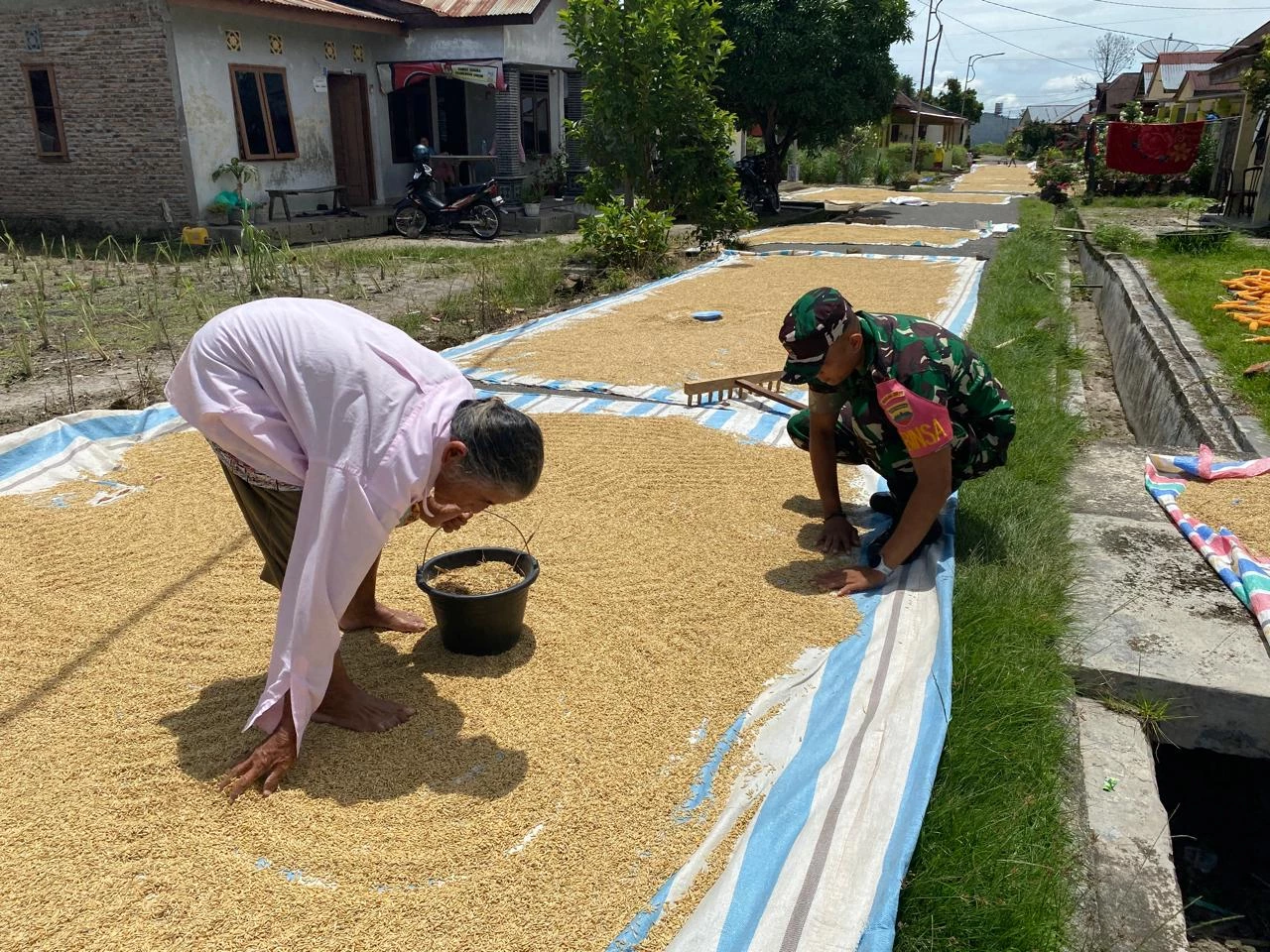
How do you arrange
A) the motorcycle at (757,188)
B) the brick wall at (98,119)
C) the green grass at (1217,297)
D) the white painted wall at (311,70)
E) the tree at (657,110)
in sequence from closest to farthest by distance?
1. the green grass at (1217,297)
2. the tree at (657,110)
3. the brick wall at (98,119)
4. the white painted wall at (311,70)
5. the motorcycle at (757,188)

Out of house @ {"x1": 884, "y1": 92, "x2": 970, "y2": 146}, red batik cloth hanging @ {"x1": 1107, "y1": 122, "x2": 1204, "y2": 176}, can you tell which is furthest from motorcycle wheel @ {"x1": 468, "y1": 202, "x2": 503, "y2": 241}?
house @ {"x1": 884, "y1": 92, "x2": 970, "y2": 146}

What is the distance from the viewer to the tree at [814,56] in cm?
1338

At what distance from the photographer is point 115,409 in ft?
13.0

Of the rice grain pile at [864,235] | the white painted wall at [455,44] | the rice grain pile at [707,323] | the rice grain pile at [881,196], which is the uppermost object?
the white painted wall at [455,44]

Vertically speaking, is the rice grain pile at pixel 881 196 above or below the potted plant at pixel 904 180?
below

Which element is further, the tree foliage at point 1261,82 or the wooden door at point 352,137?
the wooden door at point 352,137

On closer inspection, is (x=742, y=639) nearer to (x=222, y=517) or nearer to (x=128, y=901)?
(x=128, y=901)

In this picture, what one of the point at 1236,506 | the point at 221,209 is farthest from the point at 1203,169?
the point at 1236,506

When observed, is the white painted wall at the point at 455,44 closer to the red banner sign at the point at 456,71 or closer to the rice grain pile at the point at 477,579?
the red banner sign at the point at 456,71

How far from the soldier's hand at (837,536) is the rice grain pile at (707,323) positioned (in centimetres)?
194

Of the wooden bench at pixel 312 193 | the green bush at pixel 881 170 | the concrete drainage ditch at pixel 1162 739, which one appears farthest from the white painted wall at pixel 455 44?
the green bush at pixel 881 170

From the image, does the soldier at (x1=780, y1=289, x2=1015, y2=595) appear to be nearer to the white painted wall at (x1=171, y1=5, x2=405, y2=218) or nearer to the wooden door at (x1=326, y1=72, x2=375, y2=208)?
the white painted wall at (x1=171, y1=5, x2=405, y2=218)

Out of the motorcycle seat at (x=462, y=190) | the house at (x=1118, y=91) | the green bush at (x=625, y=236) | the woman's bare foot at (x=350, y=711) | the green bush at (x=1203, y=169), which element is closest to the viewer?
the woman's bare foot at (x=350, y=711)

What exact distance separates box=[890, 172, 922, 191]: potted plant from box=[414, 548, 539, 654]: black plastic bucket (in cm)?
2240
